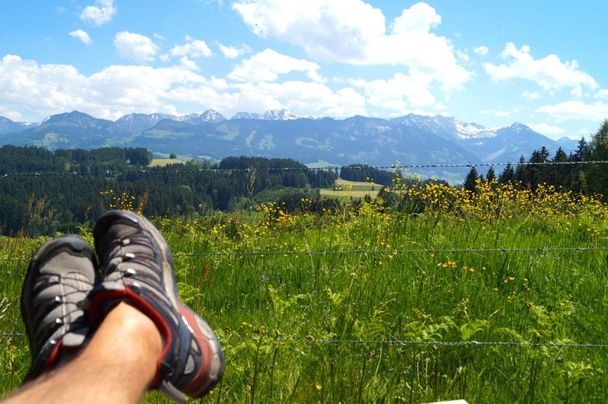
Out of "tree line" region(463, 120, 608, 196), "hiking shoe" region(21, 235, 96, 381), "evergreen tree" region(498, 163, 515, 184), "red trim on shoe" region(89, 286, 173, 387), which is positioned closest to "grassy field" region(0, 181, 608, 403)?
"red trim on shoe" region(89, 286, 173, 387)

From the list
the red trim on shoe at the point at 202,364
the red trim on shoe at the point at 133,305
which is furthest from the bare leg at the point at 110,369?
the red trim on shoe at the point at 202,364

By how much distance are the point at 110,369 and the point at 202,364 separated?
47cm

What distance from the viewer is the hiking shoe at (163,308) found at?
5.91 feet

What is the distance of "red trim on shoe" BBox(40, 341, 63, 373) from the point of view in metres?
1.63

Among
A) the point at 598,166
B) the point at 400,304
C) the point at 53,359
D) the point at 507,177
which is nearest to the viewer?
the point at 53,359

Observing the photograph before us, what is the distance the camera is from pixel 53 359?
5.42 ft

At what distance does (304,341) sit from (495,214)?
137 inches

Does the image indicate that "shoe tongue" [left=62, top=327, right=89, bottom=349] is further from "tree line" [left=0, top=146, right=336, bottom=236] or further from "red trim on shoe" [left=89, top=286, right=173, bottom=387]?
"tree line" [left=0, top=146, right=336, bottom=236]

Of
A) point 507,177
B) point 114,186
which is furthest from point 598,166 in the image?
point 114,186

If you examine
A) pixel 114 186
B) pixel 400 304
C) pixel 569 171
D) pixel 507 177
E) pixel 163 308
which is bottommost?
pixel 400 304

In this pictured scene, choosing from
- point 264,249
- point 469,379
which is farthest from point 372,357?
point 264,249

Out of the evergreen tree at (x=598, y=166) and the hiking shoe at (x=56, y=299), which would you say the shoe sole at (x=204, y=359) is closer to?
the hiking shoe at (x=56, y=299)

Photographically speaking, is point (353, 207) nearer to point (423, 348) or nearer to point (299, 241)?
point (299, 241)

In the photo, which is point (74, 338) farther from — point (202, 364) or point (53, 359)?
point (202, 364)
